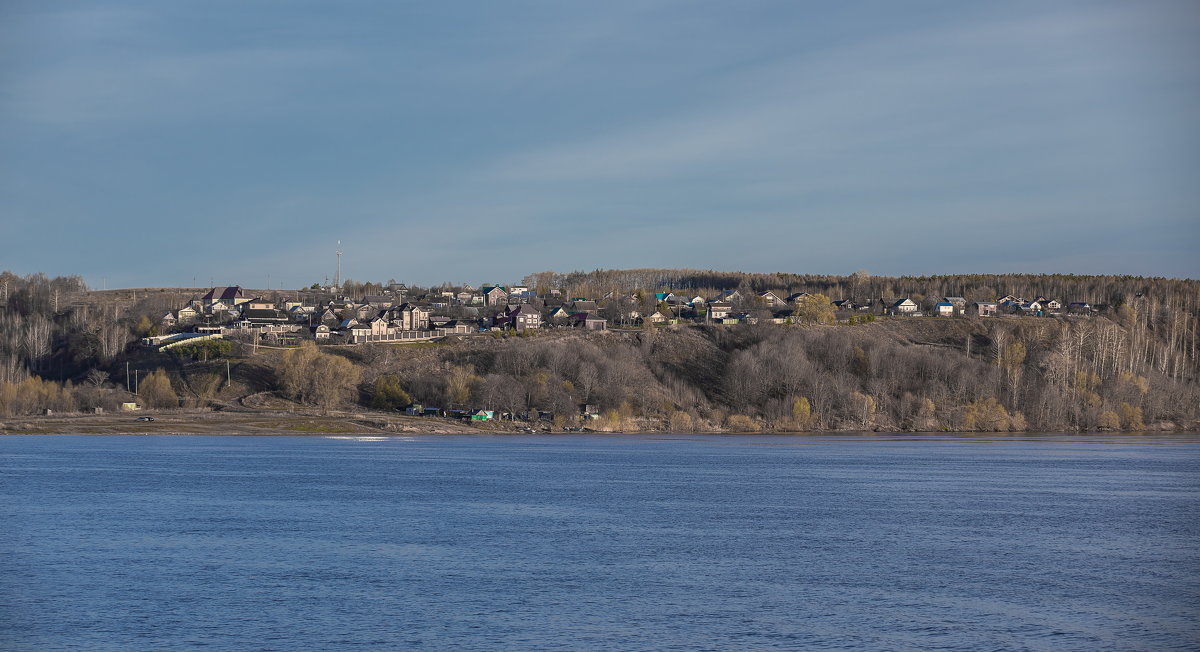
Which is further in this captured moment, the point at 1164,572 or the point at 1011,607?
the point at 1164,572

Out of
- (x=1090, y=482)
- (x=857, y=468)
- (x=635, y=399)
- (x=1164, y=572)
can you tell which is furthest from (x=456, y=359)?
(x=1164, y=572)

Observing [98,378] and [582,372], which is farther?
[582,372]

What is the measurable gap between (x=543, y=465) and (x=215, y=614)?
164ft

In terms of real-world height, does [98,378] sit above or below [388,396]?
above

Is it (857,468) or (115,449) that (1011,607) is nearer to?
(857,468)

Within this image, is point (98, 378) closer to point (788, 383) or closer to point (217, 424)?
point (217, 424)

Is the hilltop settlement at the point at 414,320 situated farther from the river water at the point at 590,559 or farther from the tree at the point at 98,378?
the river water at the point at 590,559

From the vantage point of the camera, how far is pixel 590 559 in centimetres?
3762

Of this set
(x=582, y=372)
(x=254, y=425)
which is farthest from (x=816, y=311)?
(x=254, y=425)

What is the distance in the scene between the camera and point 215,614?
29.3 meters

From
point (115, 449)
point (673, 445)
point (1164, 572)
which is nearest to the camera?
point (1164, 572)

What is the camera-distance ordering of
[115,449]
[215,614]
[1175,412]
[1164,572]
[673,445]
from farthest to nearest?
[1175,412] < [673,445] < [115,449] < [1164,572] < [215,614]

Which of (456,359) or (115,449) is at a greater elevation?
(456,359)

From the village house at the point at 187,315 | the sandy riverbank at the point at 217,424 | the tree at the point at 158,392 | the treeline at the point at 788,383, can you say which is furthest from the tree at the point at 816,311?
the village house at the point at 187,315
